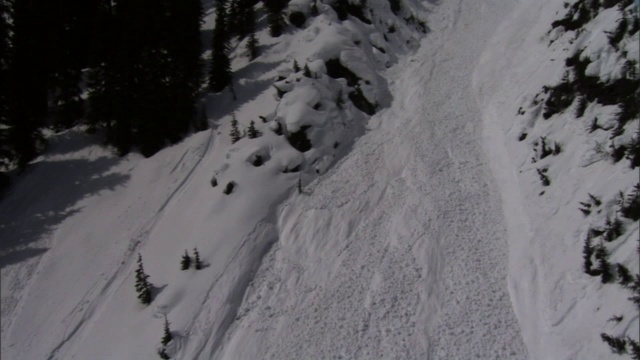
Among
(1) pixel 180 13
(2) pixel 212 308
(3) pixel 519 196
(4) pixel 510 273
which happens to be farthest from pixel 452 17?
(2) pixel 212 308

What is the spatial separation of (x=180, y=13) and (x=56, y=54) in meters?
6.84

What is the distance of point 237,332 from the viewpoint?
46.1 ft

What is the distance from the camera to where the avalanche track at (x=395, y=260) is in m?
12.7

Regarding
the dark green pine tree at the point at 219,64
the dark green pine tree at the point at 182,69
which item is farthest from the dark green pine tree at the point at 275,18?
the dark green pine tree at the point at 182,69

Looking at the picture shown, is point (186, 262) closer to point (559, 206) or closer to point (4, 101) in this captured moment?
point (559, 206)

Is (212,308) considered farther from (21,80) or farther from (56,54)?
(56,54)

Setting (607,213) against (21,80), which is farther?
(21,80)

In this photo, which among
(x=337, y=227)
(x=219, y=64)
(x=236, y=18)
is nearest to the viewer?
(x=337, y=227)

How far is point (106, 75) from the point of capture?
22.5 m

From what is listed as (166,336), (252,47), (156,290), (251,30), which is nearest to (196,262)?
(156,290)

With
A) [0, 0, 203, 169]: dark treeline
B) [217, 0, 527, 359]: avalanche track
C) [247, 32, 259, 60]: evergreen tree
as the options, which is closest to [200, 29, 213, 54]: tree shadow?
[0, 0, 203, 169]: dark treeline

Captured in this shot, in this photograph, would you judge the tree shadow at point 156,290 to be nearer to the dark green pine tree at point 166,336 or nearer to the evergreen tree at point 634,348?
the dark green pine tree at point 166,336

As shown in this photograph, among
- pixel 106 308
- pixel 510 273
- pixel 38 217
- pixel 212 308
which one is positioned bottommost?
pixel 38 217

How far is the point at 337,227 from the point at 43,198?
1393 cm
